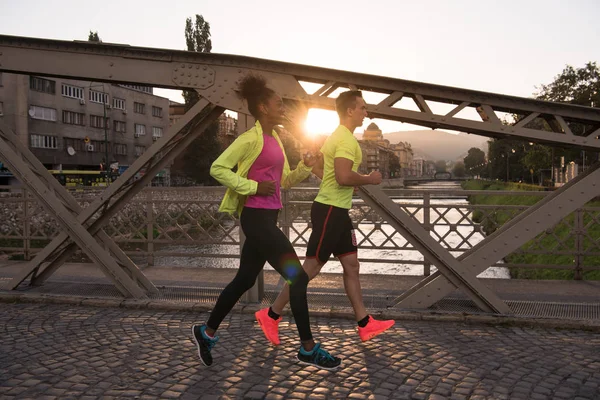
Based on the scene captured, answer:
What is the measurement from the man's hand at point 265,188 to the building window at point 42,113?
4974cm

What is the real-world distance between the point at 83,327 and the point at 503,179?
98401 millimetres

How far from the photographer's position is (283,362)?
4.17m

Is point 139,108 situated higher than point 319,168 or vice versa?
point 139,108

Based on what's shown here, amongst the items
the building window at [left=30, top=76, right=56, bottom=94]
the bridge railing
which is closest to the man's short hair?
the bridge railing

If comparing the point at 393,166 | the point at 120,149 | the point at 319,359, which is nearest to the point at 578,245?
the point at 319,359

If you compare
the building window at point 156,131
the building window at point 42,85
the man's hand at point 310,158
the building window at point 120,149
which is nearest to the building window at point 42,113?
the building window at point 42,85

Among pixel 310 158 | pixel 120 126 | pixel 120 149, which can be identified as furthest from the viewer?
pixel 120 149

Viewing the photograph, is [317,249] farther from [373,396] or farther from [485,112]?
[485,112]

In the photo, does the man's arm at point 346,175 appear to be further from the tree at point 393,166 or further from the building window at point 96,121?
the tree at point 393,166

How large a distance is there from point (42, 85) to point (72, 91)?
181 inches

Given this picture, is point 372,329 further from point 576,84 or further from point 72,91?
point 72,91

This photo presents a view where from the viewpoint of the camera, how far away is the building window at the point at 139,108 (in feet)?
213

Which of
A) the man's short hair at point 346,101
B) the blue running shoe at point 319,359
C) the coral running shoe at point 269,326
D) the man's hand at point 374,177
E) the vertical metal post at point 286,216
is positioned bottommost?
the blue running shoe at point 319,359

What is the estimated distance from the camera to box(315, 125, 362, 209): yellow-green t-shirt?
4.59 meters
